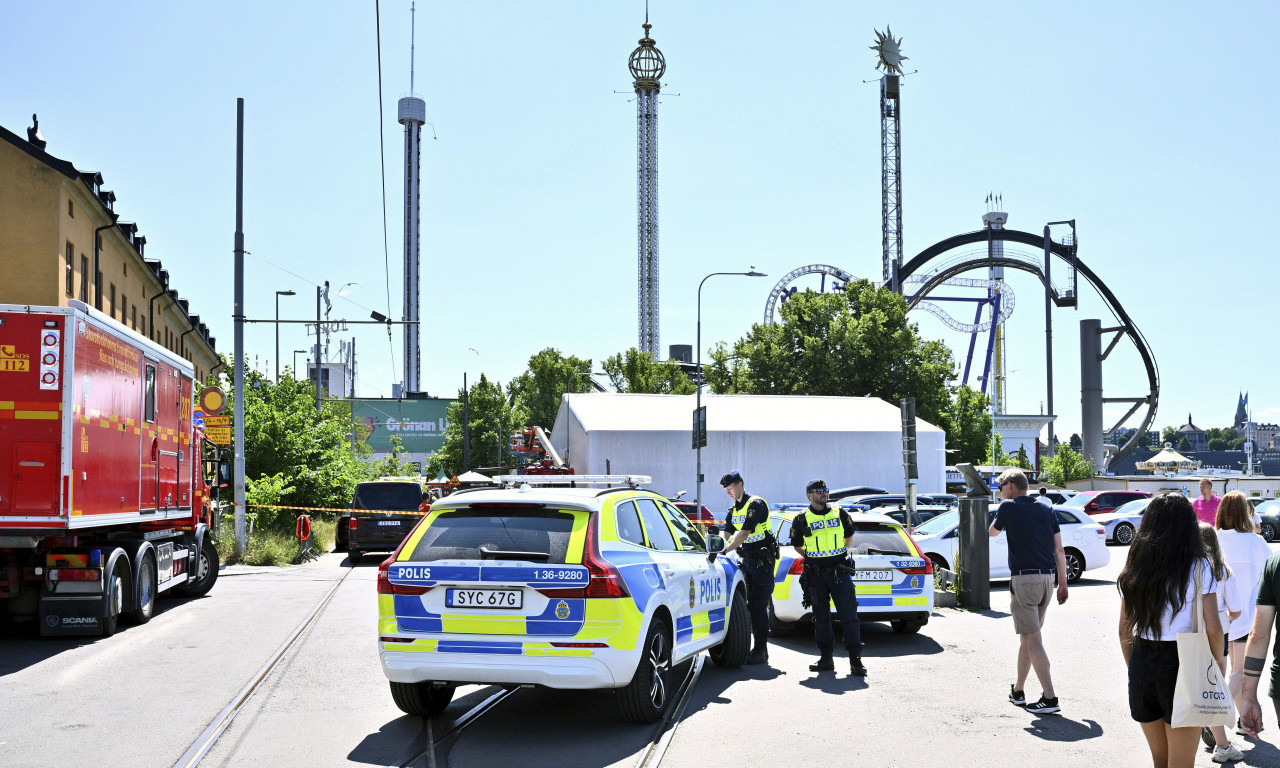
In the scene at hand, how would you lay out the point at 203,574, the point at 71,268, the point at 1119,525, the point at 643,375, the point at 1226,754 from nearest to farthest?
the point at 1226,754, the point at 203,574, the point at 71,268, the point at 1119,525, the point at 643,375

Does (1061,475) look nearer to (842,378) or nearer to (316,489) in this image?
(842,378)

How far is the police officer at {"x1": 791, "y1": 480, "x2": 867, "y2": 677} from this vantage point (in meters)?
10.0

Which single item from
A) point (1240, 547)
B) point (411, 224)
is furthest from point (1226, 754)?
point (411, 224)

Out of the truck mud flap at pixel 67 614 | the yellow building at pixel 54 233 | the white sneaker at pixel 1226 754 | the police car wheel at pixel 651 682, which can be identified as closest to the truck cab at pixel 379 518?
the yellow building at pixel 54 233

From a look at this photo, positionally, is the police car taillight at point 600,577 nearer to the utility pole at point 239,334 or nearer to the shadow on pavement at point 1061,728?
the shadow on pavement at point 1061,728

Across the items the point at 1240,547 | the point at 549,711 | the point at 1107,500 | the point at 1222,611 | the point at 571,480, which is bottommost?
the point at 1107,500

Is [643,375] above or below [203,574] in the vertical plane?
above

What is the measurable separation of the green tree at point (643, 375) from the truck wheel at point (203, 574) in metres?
59.5

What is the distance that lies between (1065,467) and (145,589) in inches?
3022

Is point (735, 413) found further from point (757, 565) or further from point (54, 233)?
point (757, 565)

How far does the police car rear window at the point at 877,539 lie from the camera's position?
1207cm

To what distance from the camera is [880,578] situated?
11805 mm

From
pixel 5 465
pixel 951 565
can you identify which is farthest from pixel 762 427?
pixel 5 465

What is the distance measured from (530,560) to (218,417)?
1976 centimetres
